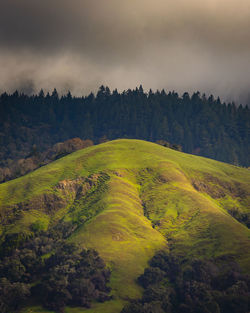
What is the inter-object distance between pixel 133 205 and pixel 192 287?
4279 cm

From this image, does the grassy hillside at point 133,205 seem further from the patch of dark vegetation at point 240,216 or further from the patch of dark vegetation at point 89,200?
the patch of dark vegetation at point 240,216

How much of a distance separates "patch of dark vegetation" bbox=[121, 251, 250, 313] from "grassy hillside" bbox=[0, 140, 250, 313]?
138 inches

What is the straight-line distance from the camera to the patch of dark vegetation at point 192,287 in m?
79.9

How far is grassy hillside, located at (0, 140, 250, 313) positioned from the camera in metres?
103

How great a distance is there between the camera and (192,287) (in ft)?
281

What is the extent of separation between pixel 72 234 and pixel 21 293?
29.5 meters

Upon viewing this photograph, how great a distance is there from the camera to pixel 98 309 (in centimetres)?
8356

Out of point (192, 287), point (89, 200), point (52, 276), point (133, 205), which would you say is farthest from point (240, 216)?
point (52, 276)

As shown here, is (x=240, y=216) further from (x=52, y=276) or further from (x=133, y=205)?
(x=52, y=276)

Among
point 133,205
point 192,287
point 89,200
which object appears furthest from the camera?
point 89,200

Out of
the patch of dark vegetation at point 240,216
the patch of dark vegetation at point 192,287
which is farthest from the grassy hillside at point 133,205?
the patch of dark vegetation at point 192,287

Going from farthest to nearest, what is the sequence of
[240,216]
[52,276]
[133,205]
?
[240,216] → [133,205] → [52,276]

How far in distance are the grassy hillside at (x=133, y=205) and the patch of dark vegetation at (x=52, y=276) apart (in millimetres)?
2932

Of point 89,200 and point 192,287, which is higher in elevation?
point 89,200
